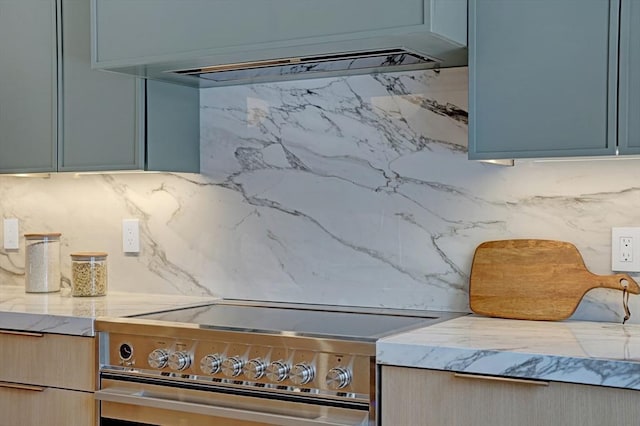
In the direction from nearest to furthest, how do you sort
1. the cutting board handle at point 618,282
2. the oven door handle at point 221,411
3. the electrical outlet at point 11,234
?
1. the oven door handle at point 221,411
2. the cutting board handle at point 618,282
3. the electrical outlet at point 11,234

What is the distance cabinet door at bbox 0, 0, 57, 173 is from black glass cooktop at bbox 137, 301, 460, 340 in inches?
31.0

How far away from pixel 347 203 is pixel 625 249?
0.83 meters

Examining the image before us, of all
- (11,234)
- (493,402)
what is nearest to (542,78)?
(493,402)

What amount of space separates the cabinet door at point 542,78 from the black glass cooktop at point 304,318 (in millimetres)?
520

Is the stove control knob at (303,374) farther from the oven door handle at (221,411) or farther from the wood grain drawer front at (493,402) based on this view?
the wood grain drawer front at (493,402)

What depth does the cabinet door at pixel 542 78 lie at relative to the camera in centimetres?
204

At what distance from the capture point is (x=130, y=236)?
307cm

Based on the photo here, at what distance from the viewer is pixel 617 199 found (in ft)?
7.50

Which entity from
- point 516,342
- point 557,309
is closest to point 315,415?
point 516,342

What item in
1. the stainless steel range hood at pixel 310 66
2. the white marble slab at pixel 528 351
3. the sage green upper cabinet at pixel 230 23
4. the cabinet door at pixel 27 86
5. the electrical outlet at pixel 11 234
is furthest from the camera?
the electrical outlet at pixel 11 234

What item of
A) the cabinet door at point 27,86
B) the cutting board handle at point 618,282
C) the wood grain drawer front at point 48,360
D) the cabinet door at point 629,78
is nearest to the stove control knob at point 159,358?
the wood grain drawer front at point 48,360

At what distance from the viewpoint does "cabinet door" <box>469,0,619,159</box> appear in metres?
2.04

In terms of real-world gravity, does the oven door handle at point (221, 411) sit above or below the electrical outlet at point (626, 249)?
below

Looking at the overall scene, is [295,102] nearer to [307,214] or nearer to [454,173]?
[307,214]
